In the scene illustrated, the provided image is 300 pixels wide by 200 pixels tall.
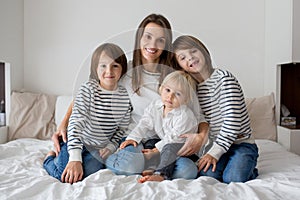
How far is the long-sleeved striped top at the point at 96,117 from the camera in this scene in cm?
120

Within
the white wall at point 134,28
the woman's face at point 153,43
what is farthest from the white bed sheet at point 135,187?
the white wall at point 134,28

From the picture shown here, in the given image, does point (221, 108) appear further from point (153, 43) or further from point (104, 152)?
point (104, 152)

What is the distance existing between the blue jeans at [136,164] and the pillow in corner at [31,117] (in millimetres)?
1074

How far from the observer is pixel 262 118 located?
2020mm

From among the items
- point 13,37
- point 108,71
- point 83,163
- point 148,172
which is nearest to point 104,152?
point 83,163

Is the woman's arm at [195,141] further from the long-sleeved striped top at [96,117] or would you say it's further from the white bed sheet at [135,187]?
the long-sleeved striped top at [96,117]

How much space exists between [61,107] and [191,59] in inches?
48.6

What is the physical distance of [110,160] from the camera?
1.20m

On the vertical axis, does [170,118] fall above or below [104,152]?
above

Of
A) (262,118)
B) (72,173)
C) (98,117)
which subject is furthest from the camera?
(262,118)

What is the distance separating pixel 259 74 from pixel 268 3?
0.49 m

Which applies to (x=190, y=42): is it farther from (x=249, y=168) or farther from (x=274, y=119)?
(x=274, y=119)

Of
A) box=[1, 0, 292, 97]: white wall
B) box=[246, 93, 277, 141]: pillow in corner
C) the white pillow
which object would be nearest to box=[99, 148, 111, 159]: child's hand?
the white pillow

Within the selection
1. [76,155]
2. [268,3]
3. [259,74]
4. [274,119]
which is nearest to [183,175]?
[76,155]
